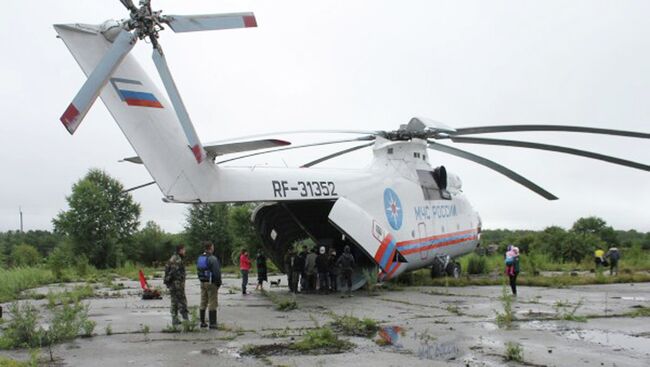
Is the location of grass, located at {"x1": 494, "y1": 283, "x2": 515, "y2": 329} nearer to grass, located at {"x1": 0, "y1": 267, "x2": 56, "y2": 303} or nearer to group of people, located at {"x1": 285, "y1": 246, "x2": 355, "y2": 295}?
group of people, located at {"x1": 285, "y1": 246, "x2": 355, "y2": 295}

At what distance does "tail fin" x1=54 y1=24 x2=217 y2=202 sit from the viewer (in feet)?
39.1

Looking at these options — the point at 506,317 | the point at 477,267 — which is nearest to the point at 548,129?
the point at 506,317

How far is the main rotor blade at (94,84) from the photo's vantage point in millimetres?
9758

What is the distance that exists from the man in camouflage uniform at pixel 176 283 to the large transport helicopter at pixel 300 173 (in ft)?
6.74

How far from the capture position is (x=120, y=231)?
61.7m

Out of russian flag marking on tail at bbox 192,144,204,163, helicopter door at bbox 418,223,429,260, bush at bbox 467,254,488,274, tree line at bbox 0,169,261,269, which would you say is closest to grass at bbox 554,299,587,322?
helicopter door at bbox 418,223,429,260

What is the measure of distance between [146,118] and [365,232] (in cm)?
691

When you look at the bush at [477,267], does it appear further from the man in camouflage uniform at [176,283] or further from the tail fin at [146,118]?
the man in camouflage uniform at [176,283]

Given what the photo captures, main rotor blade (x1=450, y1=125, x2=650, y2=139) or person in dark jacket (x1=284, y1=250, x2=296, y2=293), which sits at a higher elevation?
main rotor blade (x1=450, y1=125, x2=650, y2=139)

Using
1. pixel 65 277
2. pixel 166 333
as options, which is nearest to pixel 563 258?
pixel 65 277

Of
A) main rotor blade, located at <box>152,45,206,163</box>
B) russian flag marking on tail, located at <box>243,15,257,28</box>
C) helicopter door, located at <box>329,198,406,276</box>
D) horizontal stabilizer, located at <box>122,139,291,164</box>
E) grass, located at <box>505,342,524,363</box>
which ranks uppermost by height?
russian flag marking on tail, located at <box>243,15,257,28</box>

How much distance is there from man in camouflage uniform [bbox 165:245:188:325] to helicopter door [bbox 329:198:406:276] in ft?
18.2

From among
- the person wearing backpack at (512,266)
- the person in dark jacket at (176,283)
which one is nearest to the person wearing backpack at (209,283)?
the person in dark jacket at (176,283)

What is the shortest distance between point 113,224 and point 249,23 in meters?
54.9
